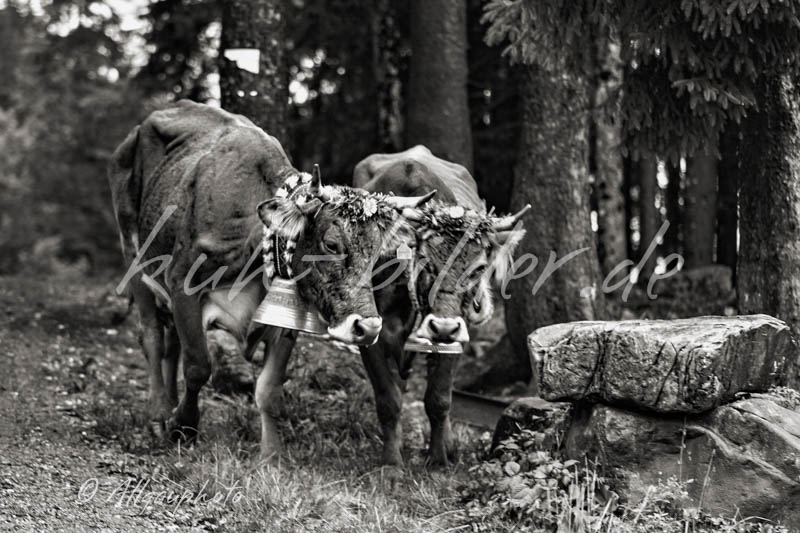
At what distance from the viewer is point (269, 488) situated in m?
6.80

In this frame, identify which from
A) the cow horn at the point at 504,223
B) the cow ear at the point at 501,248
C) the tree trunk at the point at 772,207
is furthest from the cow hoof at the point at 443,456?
the tree trunk at the point at 772,207

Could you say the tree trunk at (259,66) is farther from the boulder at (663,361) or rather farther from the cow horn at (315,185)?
the boulder at (663,361)

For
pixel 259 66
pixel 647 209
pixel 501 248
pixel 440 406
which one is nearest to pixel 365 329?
pixel 440 406

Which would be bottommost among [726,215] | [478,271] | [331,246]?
[726,215]

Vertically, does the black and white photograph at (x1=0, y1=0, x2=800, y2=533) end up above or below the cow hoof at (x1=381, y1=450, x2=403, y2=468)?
above

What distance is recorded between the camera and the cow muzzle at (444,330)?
7738 mm

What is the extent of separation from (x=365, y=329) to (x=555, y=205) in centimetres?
387

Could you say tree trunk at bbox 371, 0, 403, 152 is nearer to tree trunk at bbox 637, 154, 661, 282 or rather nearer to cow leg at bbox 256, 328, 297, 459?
tree trunk at bbox 637, 154, 661, 282

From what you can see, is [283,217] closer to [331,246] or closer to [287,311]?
[331,246]

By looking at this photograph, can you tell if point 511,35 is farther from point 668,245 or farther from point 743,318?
point 668,245

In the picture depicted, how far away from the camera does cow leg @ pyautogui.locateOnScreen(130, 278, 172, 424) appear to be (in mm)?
9023

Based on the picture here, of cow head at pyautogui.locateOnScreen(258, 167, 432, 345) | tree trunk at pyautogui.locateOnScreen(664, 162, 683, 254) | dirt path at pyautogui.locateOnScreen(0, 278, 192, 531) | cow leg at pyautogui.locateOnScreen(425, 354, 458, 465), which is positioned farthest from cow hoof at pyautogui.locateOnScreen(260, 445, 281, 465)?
tree trunk at pyautogui.locateOnScreen(664, 162, 683, 254)

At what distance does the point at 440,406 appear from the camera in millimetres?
8477

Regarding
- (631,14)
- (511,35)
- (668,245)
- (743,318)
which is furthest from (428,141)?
(668,245)
